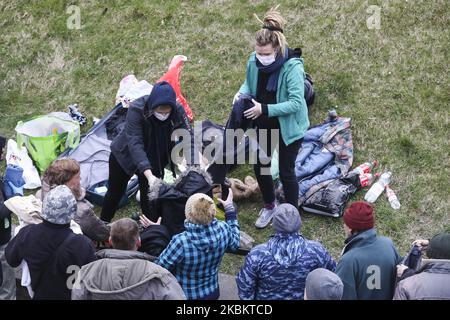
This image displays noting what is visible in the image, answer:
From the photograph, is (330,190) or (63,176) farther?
(330,190)

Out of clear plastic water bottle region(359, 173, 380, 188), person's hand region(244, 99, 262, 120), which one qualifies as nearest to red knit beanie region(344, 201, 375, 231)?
person's hand region(244, 99, 262, 120)

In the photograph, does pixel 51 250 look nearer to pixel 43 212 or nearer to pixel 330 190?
pixel 43 212

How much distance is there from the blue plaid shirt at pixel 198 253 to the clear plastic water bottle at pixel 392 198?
2443 millimetres

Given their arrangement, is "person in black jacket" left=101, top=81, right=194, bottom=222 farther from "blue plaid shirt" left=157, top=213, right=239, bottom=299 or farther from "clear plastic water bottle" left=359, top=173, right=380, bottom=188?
"clear plastic water bottle" left=359, top=173, right=380, bottom=188

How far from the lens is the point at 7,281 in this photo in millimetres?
5848

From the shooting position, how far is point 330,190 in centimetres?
739

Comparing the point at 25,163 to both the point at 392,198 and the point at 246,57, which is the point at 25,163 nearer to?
the point at 246,57

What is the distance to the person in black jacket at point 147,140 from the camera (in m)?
6.20

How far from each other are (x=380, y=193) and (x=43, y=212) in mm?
3792

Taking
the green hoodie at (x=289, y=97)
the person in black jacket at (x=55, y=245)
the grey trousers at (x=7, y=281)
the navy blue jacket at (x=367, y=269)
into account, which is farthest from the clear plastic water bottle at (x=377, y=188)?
the grey trousers at (x=7, y=281)

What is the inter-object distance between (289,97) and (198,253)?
1.80 meters

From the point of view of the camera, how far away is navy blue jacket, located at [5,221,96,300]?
5090 mm

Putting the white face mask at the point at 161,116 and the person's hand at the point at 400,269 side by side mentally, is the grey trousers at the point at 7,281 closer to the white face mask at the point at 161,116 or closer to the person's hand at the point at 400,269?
the white face mask at the point at 161,116
